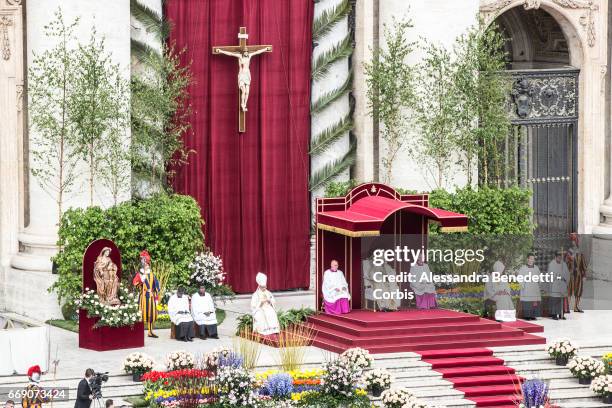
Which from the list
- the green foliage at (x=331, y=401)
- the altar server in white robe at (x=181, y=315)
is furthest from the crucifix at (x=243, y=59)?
the green foliage at (x=331, y=401)

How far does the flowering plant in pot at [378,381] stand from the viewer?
37438mm

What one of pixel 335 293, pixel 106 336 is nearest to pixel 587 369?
pixel 335 293

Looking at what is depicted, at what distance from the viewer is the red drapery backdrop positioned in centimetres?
4625

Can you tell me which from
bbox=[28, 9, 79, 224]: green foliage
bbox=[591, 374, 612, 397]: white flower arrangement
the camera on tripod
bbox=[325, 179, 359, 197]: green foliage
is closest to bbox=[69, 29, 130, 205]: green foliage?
bbox=[28, 9, 79, 224]: green foliage

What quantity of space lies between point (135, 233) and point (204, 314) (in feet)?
9.89

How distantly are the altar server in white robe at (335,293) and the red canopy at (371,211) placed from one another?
3.33 ft

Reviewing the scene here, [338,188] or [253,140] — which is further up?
[253,140]

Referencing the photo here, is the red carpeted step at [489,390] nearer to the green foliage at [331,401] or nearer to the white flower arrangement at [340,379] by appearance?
the green foliage at [331,401]

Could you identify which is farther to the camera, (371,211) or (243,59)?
(243,59)

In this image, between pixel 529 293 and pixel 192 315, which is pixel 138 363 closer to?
pixel 192 315

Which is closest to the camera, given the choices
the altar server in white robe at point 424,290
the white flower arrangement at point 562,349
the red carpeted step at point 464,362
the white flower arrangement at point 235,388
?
the white flower arrangement at point 235,388

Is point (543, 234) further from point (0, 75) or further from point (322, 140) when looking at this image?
point (0, 75)

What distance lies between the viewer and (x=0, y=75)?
1781 inches

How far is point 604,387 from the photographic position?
38.1 meters
